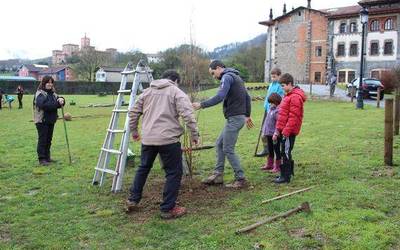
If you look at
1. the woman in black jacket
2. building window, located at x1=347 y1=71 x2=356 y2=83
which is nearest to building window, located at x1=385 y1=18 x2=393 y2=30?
building window, located at x1=347 y1=71 x2=356 y2=83

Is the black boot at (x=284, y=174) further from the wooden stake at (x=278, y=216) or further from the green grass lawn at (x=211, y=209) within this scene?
the wooden stake at (x=278, y=216)

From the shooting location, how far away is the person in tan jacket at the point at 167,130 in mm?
6012

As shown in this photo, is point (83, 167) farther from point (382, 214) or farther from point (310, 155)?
point (382, 214)

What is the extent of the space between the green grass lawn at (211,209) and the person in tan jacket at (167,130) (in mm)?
379

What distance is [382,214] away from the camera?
226 inches

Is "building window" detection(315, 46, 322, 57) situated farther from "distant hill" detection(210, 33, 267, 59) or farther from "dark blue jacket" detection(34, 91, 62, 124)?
"dark blue jacket" detection(34, 91, 62, 124)

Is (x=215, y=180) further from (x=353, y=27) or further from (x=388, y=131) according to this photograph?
(x=353, y=27)

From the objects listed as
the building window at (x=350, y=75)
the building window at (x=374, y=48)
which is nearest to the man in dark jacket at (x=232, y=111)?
the building window at (x=374, y=48)

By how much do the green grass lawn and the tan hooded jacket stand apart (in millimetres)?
1034

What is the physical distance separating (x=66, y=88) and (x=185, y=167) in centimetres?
6338

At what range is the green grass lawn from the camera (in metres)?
5.12

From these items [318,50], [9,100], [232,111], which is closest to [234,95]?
[232,111]

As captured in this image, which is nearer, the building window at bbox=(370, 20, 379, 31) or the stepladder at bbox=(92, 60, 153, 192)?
the stepladder at bbox=(92, 60, 153, 192)

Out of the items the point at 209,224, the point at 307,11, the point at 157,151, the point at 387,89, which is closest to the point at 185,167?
the point at 157,151
